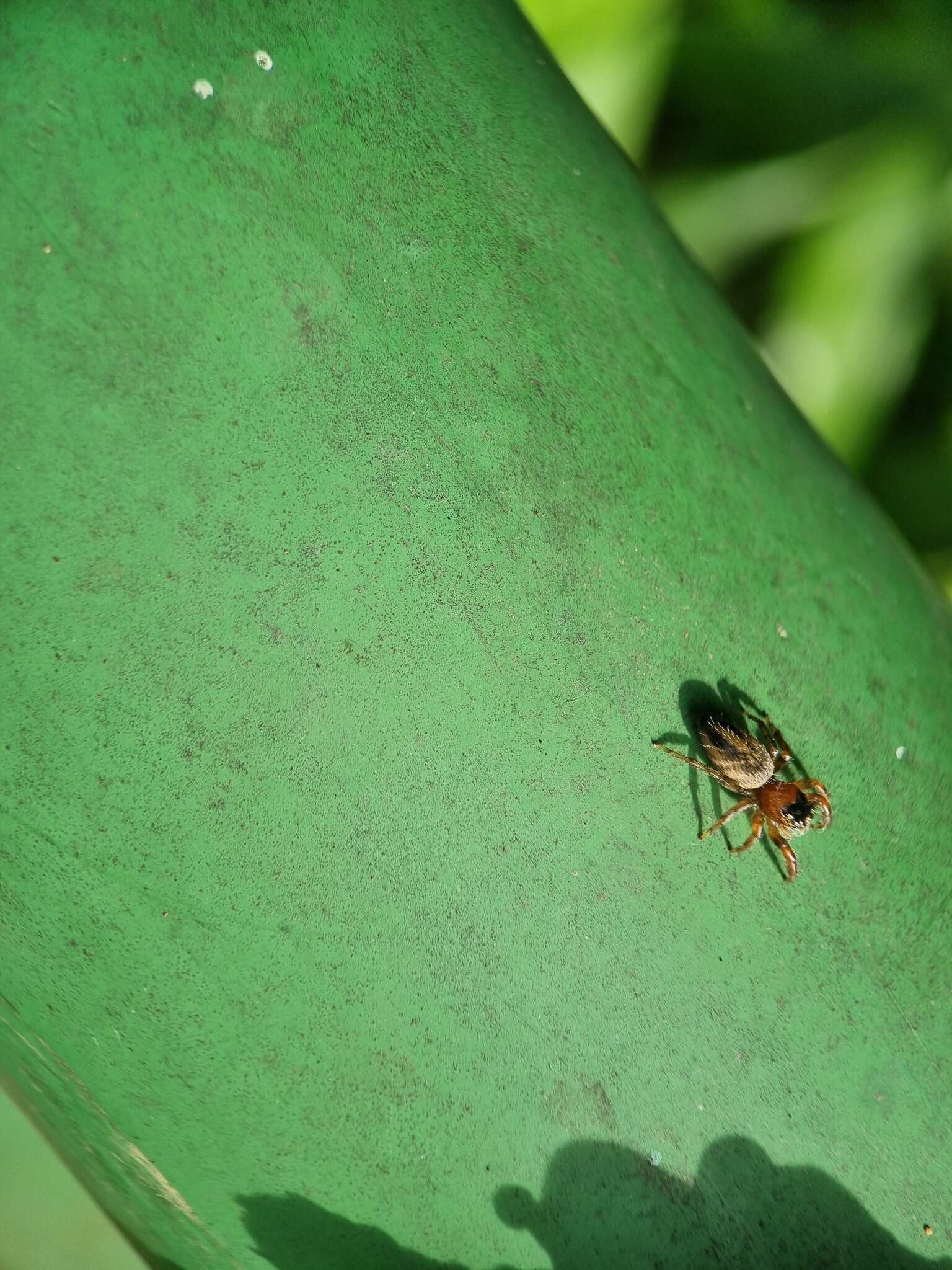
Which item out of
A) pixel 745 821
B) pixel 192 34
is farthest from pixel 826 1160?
pixel 192 34

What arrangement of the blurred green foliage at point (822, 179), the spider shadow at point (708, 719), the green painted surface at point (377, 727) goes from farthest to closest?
the blurred green foliage at point (822, 179), the spider shadow at point (708, 719), the green painted surface at point (377, 727)

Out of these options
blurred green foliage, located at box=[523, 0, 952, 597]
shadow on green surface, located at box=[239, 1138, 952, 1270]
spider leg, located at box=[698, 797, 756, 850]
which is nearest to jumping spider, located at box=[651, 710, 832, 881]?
spider leg, located at box=[698, 797, 756, 850]

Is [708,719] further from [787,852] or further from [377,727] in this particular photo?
[377,727]

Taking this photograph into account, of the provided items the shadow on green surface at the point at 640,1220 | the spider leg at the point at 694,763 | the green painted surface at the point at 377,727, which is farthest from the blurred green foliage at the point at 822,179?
the shadow on green surface at the point at 640,1220

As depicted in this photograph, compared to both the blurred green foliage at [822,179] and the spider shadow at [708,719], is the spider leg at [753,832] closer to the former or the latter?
the spider shadow at [708,719]

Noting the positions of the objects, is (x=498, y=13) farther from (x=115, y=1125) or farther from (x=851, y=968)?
(x=115, y=1125)

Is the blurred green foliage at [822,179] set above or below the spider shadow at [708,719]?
above

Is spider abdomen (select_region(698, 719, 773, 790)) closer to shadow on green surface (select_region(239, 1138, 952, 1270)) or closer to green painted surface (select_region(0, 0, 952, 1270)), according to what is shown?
green painted surface (select_region(0, 0, 952, 1270))
